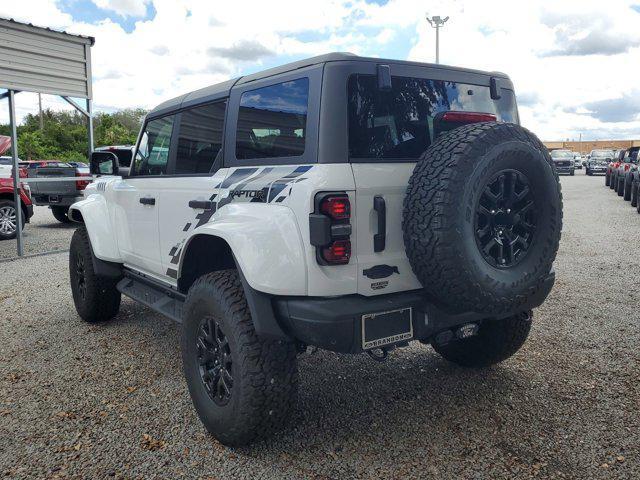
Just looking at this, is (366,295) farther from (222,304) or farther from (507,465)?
(507,465)

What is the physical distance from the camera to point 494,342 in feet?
12.0

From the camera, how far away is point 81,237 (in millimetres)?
4961

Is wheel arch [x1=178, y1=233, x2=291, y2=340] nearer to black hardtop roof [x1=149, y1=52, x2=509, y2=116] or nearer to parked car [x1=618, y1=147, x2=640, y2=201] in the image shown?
black hardtop roof [x1=149, y1=52, x2=509, y2=116]

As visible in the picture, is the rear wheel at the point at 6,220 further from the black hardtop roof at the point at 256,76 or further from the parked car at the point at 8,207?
the black hardtop roof at the point at 256,76

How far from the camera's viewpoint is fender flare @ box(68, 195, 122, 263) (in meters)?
4.57

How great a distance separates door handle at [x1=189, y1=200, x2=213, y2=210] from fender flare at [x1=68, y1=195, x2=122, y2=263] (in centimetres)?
152

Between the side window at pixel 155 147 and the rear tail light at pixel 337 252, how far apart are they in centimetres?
191

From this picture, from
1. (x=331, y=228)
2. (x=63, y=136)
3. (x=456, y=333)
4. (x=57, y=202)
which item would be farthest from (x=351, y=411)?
(x=63, y=136)

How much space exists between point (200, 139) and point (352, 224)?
1507 mm

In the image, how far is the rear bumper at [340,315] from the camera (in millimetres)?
2486

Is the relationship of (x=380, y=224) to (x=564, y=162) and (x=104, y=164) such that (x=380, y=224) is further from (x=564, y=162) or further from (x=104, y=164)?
(x=564, y=162)

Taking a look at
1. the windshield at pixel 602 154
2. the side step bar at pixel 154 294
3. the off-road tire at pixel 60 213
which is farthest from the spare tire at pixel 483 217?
the windshield at pixel 602 154

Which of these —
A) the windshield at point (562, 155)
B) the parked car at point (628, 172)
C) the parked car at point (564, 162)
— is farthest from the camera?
the windshield at point (562, 155)

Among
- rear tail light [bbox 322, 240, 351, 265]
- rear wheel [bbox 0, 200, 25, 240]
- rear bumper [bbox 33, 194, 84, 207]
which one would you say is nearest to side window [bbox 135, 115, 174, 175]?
rear tail light [bbox 322, 240, 351, 265]
